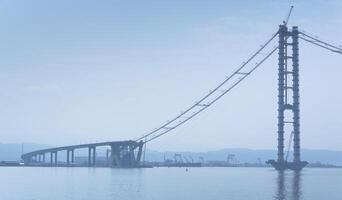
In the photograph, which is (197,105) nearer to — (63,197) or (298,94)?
(298,94)

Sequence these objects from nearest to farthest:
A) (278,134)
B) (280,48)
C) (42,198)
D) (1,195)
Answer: (42,198)
(1,195)
(278,134)
(280,48)

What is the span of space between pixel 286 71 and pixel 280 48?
23.3 feet

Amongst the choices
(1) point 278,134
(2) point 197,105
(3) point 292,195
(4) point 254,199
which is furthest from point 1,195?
(2) point 197,105

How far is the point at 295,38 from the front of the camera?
171 metres

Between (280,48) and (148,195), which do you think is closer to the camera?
(148,195)

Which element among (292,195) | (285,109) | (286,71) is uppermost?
(286,71)

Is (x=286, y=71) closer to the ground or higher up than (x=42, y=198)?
higher up

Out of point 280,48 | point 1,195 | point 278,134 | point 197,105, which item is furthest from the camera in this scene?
point 197,105

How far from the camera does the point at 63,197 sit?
7206 centimetres

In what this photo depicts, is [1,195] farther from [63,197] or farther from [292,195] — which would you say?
[292,195]

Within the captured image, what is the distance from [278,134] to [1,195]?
307 feet

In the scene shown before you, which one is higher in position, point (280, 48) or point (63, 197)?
point (280, 48)

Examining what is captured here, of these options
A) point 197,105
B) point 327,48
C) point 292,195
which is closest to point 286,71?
point 327,48

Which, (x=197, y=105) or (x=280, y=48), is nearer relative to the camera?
(x=280, y=48)
